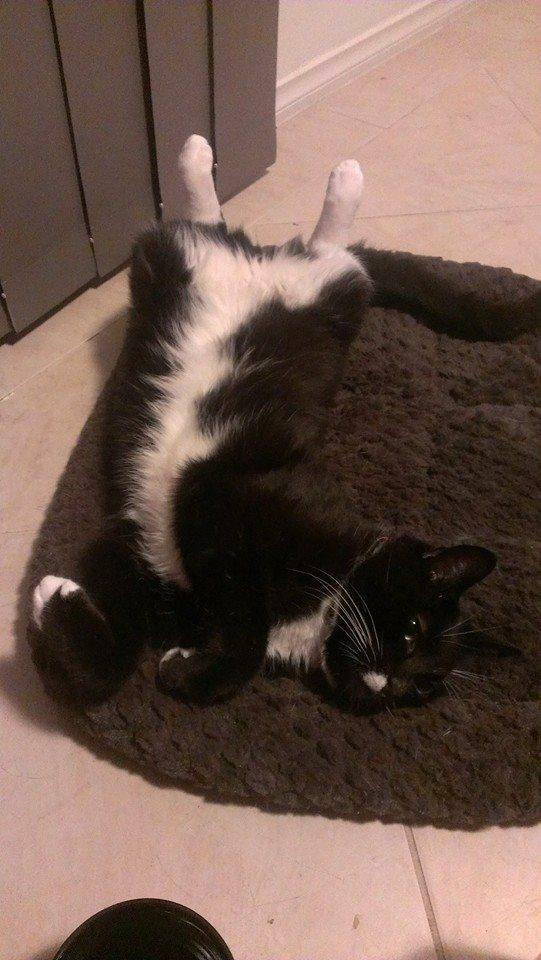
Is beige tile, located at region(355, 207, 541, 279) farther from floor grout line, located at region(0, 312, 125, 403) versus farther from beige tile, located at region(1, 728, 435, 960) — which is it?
beige tile, located at region(1, 728, 435, 960)

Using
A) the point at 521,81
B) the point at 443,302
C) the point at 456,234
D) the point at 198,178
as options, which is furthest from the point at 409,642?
the point at 521,81

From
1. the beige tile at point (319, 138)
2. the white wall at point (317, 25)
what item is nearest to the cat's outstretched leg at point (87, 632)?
the beige tile at point (319, 138)

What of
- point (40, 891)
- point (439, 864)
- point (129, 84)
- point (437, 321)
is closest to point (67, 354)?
point (129, 84)

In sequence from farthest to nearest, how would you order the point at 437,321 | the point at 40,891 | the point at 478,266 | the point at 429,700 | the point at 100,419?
1. the point at 478,266
2. the point at 437,321
3. the point at 100,419
4. the point at 429,700
5. the point at 40,891

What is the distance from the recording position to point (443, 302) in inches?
51.3

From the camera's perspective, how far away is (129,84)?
1.33 meters

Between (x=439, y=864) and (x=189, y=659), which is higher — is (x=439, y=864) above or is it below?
below

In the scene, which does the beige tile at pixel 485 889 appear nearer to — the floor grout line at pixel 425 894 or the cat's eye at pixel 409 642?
the floor grout line at pixel 425 894

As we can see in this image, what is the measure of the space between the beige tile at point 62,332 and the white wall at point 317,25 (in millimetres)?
824

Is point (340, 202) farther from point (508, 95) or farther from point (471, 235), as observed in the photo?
point (508, 95)

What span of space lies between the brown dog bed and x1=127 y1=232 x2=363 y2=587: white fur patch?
0.12 metres

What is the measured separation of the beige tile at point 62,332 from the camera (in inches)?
54.7

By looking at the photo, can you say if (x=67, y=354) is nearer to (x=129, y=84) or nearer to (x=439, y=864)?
(x=129, y=84)

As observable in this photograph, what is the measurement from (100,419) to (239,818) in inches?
26.6
